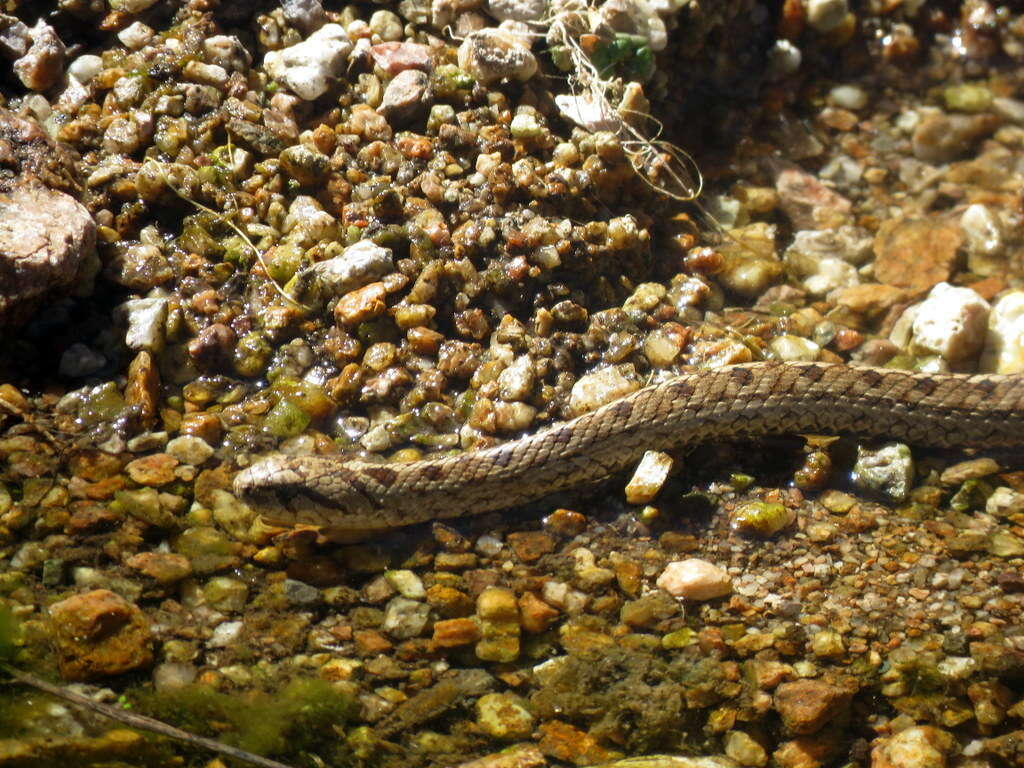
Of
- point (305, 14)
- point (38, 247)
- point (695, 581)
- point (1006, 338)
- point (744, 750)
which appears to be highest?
point (305, 14)

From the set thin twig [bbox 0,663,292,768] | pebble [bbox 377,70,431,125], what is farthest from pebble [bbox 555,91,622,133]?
thin twig [bbox 0,663,292,768]

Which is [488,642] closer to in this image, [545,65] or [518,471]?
[518,471]

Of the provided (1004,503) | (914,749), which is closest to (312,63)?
(1004,503)

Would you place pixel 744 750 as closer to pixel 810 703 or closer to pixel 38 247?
pixel 810 703

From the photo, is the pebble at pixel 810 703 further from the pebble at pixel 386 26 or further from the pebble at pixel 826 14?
the pebble at pixel 826 14

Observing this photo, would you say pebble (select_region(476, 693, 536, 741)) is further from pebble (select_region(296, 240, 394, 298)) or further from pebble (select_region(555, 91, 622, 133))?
pebble (select_region(555, 91, 622, 133))

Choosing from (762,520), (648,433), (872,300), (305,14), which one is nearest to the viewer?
(762,520)
